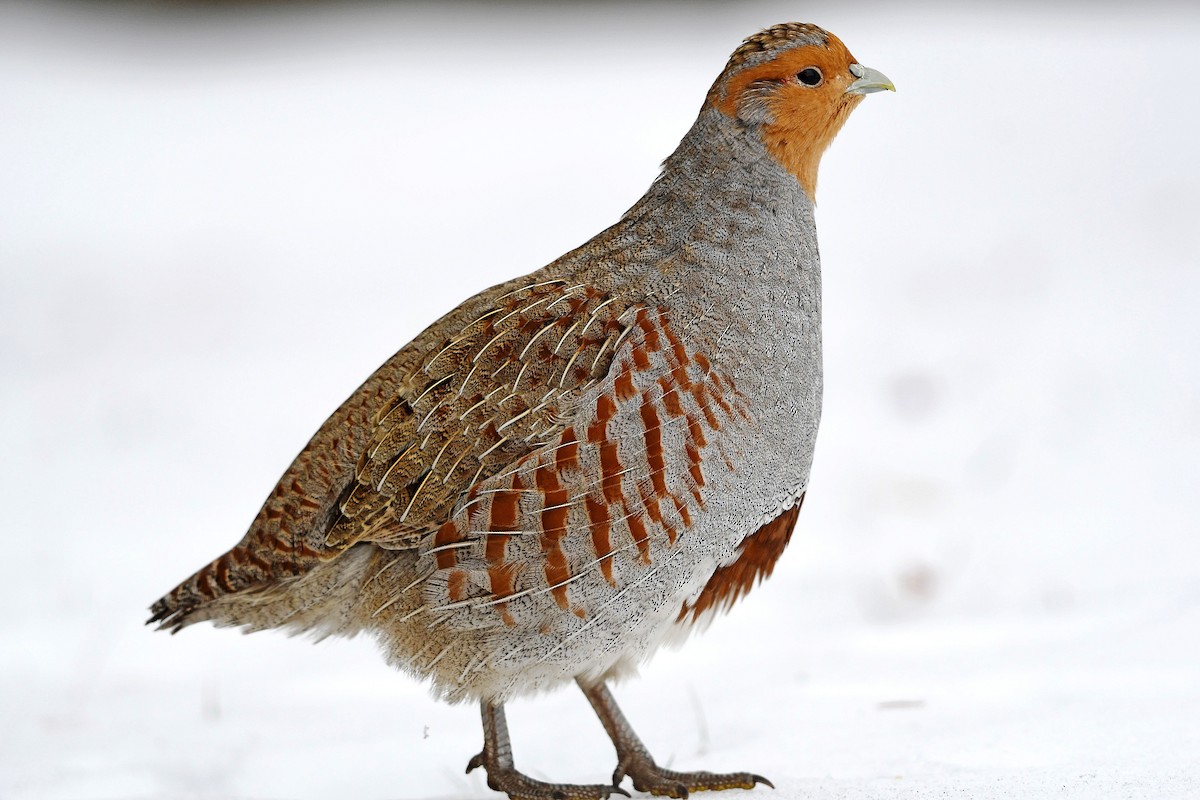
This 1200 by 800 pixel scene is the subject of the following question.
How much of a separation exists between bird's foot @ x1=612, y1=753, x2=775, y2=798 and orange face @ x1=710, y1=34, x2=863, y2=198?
1.24m

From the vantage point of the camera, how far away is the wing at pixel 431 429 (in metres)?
2.29

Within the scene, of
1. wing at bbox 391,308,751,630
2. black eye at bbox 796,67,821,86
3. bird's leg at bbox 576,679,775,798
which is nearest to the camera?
wing at bbox 391,308,751,630

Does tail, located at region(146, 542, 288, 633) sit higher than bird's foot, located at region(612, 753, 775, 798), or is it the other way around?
tail, located at region(146, 542, 288, 633)

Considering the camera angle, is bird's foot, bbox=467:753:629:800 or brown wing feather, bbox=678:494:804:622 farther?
bird's foot, bbox=467:753:629:800

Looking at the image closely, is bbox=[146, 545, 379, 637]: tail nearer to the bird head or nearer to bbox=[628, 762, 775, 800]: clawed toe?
bbox=[628, 762, 775, 800]: clawed toe

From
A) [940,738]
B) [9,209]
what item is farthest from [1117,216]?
[9,209]

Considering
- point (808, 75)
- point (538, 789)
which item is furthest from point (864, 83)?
point (538, 789)

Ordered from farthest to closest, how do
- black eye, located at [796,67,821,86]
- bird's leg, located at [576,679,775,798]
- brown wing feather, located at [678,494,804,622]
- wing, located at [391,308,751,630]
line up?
bird's leg, located at [576,679,775,798]
black eye, located at [796,67,821,86]
brown wing feather, located at [678,494,804,622]
wing, located at [391,308,751,630]

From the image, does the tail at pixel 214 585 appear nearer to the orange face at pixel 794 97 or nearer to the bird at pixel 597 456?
the bird at pixel 597 456

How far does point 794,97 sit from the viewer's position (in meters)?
2.46

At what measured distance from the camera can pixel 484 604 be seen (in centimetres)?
227

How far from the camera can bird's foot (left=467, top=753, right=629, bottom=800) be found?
2557 mm

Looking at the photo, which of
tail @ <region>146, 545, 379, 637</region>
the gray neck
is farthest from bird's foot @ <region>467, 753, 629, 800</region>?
the gray neck

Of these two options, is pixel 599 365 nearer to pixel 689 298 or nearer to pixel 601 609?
pixel 689 298
